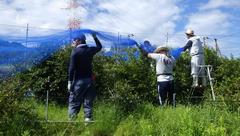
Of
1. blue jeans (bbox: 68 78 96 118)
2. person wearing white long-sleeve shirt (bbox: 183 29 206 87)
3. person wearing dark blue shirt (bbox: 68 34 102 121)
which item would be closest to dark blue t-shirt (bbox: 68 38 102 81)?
person wearing dark blue shirt (bbox: 68 34 102 121)

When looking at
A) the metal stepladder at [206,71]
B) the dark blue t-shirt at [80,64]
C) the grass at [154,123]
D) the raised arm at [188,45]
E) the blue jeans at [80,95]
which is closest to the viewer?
the grass at [154,123]

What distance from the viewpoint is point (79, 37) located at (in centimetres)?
1151

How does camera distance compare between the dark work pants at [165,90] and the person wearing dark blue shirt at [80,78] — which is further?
the dark work pants at [165,90]

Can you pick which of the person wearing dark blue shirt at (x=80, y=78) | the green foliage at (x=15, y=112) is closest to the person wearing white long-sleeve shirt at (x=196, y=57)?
the person wearing dark blue shirt at (x=80, y=78)

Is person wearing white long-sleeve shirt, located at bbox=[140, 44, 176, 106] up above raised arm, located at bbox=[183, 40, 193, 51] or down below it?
below

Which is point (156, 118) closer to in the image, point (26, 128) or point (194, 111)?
point (194, 111)

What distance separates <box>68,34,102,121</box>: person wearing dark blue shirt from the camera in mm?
11078

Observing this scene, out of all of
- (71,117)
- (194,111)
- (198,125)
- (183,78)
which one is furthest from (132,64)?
(198,125)

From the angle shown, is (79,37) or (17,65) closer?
(79,37)

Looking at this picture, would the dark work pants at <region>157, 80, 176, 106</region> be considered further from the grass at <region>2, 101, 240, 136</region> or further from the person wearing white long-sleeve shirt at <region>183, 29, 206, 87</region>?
the grass at <region>2, 101, 240, 136</region>

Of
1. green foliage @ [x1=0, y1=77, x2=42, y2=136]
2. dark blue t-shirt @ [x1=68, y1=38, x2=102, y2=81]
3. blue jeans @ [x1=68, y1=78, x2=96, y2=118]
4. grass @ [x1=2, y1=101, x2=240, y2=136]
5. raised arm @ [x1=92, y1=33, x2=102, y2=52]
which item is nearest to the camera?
grass @ [x1=2, y1=101, x2=240, y2=136]

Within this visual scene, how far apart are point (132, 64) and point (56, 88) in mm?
1968

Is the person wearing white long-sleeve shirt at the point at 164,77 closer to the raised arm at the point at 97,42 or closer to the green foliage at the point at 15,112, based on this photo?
the raised arm at the point at 97,42

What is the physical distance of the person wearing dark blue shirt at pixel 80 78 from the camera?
11078mm
